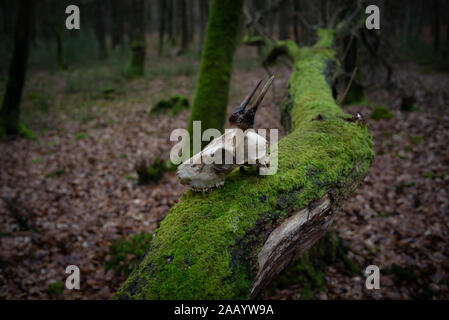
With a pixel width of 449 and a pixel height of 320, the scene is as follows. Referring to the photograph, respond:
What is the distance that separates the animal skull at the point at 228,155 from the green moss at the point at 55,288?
3536mm

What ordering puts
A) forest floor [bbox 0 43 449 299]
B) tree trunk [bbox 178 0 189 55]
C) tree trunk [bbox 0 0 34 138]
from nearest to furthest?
forest floor [bbox 0 43 449 299] < tree trunk [bbox 0 0 34 138] < tree trunk [bbox 178 0 189 55]

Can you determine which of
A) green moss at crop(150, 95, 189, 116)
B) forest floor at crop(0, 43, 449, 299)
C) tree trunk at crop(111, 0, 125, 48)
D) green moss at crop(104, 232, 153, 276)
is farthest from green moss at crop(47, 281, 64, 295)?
tree trunk at crop(111, 0, 125, 48)

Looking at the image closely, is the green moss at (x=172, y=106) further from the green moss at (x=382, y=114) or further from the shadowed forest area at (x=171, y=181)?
the green moss at (x=382, y=114)

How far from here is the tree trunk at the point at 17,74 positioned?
835 centimetres

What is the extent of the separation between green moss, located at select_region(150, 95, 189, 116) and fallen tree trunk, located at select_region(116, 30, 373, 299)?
27.1ft

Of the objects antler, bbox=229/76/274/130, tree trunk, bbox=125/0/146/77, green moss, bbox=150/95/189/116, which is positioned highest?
tree trunk, bbox=125/0/146/77

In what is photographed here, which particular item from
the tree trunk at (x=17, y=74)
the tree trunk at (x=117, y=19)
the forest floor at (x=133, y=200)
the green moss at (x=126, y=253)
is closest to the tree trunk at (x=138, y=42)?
the forest floor at (x=133, y=200)

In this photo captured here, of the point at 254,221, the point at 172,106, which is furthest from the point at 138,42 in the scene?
the point at 254,221

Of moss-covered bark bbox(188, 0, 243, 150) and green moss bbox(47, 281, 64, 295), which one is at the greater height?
moss-covered bark bbox(188, 0, 243, 150)

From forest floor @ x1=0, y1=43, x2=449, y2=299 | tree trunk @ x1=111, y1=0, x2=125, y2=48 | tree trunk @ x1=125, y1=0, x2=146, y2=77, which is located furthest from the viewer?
tree trunk @ x1=111, y1=0, x2=125, y2=48

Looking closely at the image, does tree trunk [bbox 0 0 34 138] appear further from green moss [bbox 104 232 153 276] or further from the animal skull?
the animal skull

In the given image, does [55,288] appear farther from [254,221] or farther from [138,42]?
[138,42]

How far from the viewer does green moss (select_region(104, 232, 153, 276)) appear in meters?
4.41
